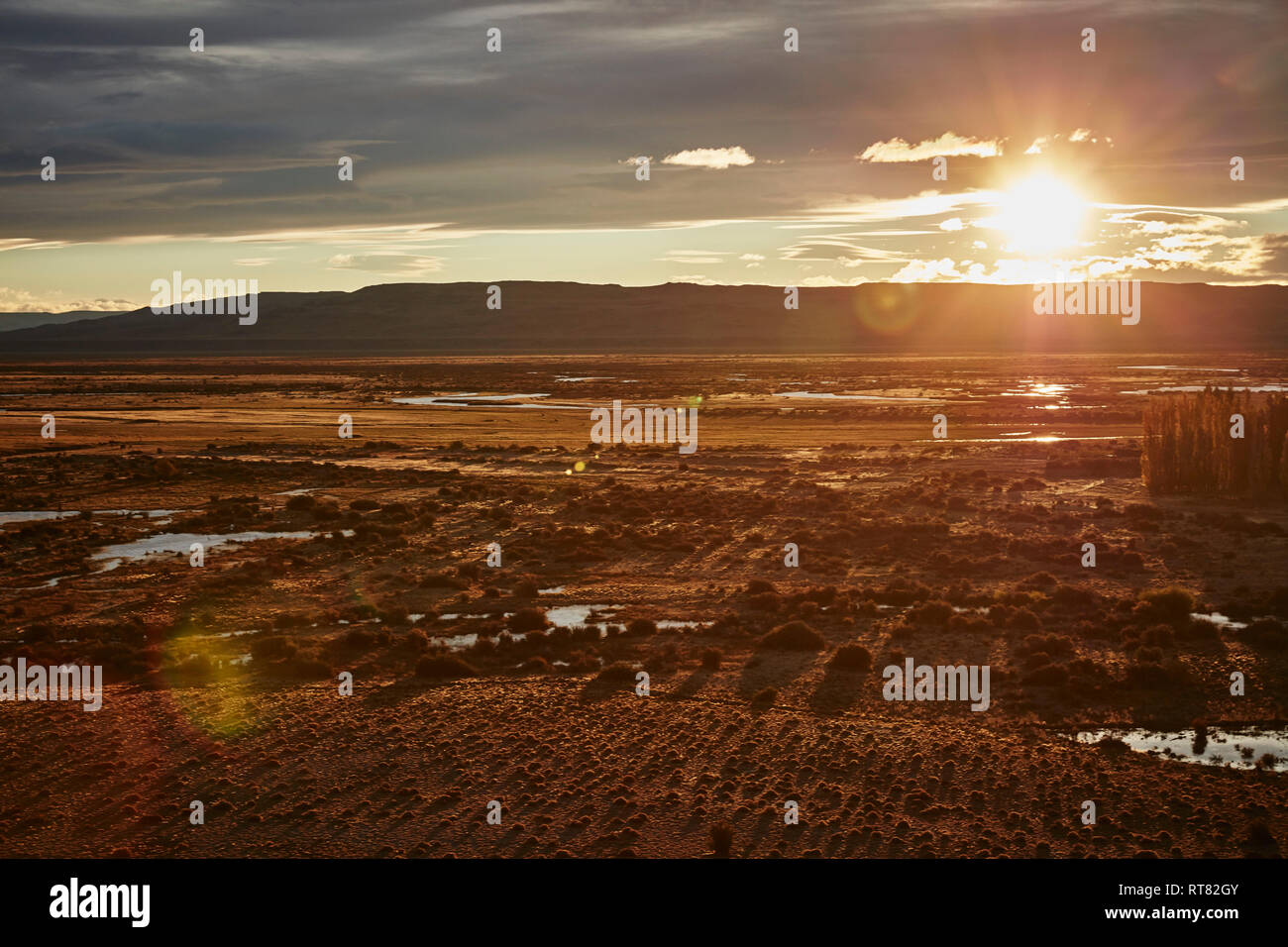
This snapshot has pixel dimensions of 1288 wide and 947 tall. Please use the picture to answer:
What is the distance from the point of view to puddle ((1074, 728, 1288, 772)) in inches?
583

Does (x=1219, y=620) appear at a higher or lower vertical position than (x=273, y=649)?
lower

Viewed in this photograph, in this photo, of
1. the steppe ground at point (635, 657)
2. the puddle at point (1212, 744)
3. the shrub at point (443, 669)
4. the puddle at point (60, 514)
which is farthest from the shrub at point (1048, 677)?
the puddle at point (60, 514)

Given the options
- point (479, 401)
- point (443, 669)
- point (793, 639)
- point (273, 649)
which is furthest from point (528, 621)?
point (479, 401)

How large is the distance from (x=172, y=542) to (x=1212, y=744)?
1132 inches

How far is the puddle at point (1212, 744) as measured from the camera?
1482cm

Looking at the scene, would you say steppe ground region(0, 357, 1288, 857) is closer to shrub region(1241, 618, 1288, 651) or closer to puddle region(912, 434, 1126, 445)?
shrub region(1241, 618, 1288, 651)

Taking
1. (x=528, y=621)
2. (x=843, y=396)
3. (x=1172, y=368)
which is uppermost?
(x=1172, y=368)

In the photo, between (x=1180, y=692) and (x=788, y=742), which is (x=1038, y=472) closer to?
(x=1180, y=692)

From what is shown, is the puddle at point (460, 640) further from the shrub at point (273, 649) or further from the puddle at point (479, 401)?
the puddle at point (479, 401)

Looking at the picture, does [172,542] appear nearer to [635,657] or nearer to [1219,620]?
[635,657]

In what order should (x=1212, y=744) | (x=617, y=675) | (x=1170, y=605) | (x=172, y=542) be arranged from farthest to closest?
(x=172, y=542) → (x=1170, y=605) → (x=617, y=675) → (x=1212, y=744)

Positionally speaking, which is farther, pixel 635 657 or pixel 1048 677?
pixel 635 657

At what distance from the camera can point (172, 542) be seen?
32.5 m
